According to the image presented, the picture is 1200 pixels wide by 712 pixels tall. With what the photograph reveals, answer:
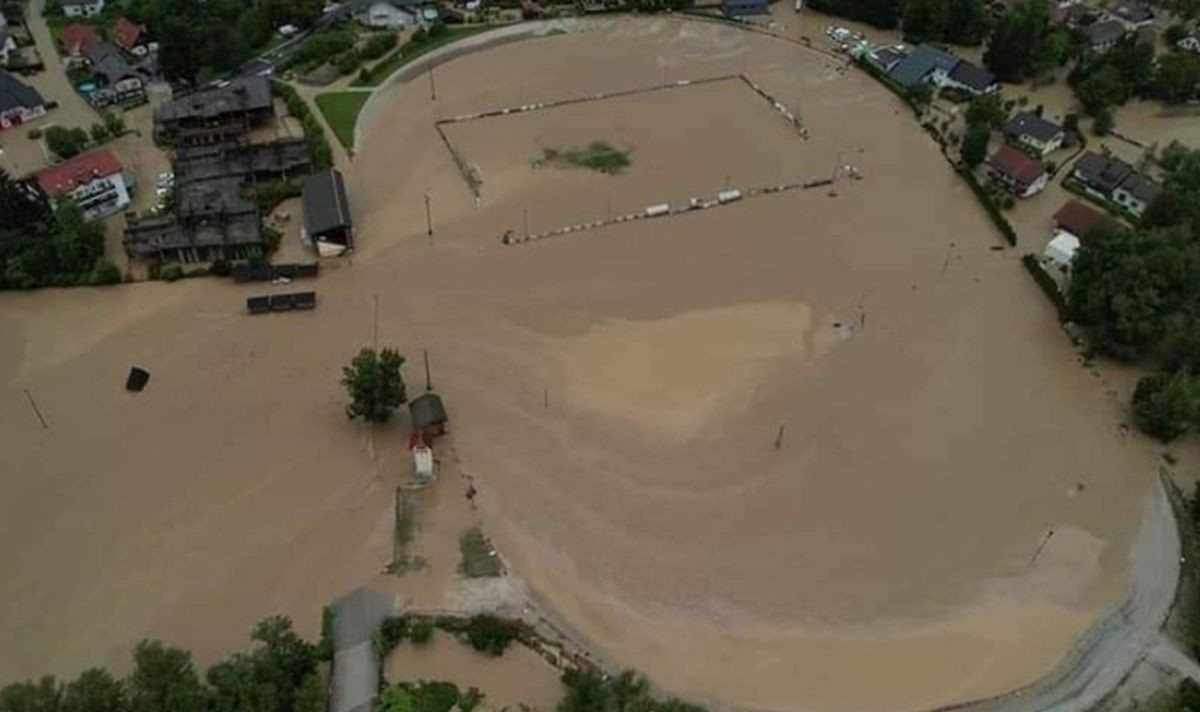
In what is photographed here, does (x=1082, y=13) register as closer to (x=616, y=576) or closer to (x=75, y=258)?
(x=616, y=576)

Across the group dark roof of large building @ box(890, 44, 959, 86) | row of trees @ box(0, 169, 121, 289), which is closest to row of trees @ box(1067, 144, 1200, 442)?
dark roof of large building @ box(890, 44, 959, 86)

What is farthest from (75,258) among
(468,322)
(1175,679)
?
(1175,679)

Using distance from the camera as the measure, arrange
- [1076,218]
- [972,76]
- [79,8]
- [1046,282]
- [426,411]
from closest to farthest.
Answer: [426,411] → [1046,282] → [1076,218] → [972,76] → [79,8]

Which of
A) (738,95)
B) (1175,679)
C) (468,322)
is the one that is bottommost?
(1175,679)

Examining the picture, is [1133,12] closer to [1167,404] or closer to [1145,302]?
[1145,302]

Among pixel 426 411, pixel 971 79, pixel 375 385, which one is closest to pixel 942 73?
pixel 971 79

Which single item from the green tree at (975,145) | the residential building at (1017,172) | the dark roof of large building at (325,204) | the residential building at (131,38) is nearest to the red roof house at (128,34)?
the residential building at (131,38)

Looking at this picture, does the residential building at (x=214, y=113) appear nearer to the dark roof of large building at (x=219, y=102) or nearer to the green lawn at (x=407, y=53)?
the dark roof of large building at (x=219, y=102)
